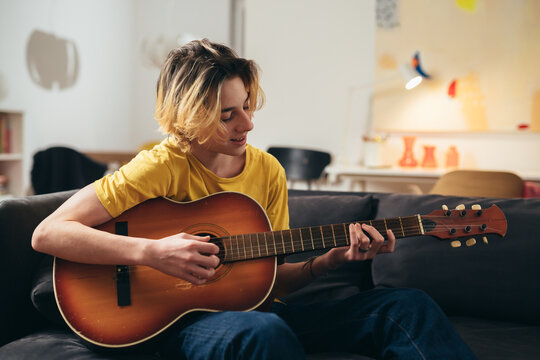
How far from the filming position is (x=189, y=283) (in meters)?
1.24

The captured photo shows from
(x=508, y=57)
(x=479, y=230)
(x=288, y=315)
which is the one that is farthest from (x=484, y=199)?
(x=508, y=57)

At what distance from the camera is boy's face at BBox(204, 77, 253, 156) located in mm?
1313

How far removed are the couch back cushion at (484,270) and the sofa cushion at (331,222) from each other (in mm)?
106

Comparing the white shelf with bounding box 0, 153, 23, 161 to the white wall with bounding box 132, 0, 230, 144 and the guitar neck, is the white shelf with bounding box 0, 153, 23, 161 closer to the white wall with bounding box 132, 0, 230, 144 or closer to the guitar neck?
the white wall with bounding box 132, 0, 230, 144

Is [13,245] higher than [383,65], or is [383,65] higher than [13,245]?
[383,65]

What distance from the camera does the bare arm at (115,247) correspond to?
1175 millimetres

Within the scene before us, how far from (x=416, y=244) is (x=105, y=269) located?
99 cm

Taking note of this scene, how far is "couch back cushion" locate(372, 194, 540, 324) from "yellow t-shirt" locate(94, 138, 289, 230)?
0.48m

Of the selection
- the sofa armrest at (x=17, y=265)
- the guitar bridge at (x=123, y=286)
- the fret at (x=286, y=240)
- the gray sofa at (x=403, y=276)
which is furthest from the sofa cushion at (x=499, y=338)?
the sofa armrest at (x=17, y=265)

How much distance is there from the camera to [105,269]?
1.24 metres

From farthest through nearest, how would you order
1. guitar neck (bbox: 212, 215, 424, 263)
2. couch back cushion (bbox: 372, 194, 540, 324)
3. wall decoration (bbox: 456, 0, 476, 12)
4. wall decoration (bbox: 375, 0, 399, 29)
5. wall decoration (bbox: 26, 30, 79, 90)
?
1. wall decoration (bbox: 26, 30, 79, 90)
2. wall decoration (bbox: 375, 0, 399, 29)
3. wall decoration (bbox: 456, 0, 476, 12)
4. couch back cushion (bbox: 372, 194, 540, 324)
5. guitar neck (bbox: 212, 215, 424, 263)

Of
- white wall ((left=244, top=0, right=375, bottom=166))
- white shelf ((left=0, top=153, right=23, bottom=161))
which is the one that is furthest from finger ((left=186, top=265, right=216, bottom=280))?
white wall ((left=244, top=0, right=375, bottom=166))

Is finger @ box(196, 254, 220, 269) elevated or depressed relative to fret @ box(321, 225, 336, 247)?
depressed

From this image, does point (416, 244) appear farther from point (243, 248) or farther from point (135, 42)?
point (135, 42)
